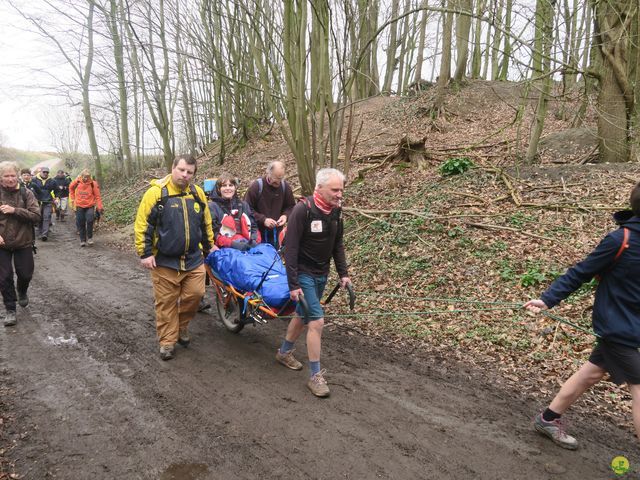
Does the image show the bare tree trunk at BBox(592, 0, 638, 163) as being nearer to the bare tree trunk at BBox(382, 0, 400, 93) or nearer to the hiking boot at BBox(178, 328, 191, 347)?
the hiking boot at BBox(178, 328, 191, 347)

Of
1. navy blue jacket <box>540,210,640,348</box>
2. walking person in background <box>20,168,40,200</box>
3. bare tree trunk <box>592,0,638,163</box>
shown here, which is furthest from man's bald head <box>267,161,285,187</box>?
walking person in background <box>20,168,40,200</box>

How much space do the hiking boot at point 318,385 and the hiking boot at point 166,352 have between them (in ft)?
5.60

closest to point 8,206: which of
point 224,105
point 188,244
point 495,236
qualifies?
point 188,244

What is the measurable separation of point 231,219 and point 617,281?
169 inches

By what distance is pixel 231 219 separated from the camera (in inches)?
223

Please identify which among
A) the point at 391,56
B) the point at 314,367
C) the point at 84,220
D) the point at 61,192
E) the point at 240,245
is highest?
the point at 391,56

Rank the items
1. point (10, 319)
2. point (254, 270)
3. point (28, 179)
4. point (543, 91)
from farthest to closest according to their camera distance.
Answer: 1. point (28, 179)
2. point (543, 91)
3. point (10, 319)
4. point (254, 270)

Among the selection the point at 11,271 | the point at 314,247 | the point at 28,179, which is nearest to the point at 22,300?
the point at 11,271

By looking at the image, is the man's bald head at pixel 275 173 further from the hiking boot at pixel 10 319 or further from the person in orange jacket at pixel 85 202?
the person in orange jacket at pixel 85 202

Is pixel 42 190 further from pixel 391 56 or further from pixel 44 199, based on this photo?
pixel 391 56

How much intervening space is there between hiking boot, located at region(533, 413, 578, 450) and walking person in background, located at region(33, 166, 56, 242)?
43.6 feet

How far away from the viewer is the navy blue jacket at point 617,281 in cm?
296

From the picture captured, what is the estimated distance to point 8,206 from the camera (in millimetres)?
Result: 5754

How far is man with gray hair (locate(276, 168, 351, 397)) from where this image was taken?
4.09 metres
